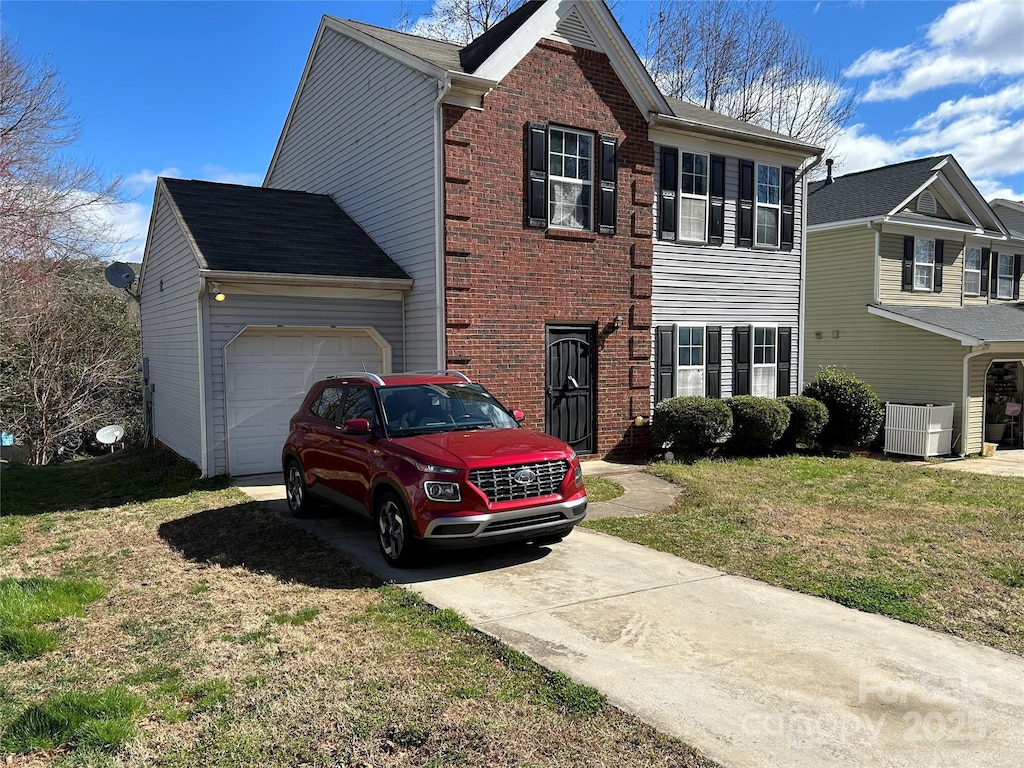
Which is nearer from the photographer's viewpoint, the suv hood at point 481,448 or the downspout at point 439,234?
the suv hood at point 481,448

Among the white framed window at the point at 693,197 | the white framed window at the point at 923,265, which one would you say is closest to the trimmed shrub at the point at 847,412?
the white framed window at the point at 693,197

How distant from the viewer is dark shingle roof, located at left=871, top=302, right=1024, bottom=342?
17578 millimetres

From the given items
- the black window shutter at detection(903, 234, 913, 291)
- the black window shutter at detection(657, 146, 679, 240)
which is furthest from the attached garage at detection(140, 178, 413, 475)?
the black window shutter at detection(903, 234, 913, 291)

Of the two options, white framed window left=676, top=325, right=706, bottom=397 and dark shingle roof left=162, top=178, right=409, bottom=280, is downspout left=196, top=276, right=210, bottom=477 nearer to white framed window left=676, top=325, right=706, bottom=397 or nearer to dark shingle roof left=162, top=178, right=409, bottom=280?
dark shingle roof left=162, top=178, right=409, bottom=280

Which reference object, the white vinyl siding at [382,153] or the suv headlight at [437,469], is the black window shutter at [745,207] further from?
the suv headlight at [437,469]

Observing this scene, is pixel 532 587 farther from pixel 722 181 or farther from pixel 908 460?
pixel 908 460

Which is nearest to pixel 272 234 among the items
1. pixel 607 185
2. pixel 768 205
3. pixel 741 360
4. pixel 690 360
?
pixel 607 185

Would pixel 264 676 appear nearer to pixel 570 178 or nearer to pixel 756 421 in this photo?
pixel 570 178

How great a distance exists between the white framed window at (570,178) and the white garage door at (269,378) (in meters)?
4.10

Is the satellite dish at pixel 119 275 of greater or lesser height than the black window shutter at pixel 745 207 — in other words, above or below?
below

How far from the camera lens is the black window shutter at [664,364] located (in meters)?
13.8

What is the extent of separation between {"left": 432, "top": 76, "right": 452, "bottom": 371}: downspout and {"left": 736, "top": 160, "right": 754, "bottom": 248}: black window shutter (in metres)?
6.96

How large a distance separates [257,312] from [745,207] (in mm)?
10121

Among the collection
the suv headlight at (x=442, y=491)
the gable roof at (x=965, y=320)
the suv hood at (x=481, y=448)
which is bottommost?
the suv headlight at (x=442, y=491)
